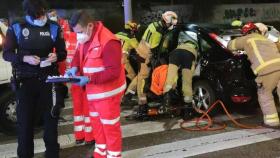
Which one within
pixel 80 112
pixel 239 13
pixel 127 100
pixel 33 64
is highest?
pixel 239 13

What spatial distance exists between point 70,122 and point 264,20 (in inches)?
683

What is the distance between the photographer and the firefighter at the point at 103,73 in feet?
14.2

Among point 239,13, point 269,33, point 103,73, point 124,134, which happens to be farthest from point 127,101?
point 239,13

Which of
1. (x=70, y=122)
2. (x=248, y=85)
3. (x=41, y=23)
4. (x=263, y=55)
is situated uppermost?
(x=41, y=23)

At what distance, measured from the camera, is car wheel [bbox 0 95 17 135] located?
6574mm

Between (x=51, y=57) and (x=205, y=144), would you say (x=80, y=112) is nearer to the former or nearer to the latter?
(x=51, y=57)

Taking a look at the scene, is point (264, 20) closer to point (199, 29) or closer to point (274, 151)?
point (199, 29)

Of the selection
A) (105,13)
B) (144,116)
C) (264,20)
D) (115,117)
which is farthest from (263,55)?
(264,20)

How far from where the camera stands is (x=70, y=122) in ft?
24.7

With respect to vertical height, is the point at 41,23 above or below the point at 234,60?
above

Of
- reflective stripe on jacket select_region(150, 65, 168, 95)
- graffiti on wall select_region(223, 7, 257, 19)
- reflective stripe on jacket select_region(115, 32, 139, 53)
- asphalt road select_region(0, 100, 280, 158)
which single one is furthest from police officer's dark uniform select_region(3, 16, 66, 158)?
graffiti on wall select_region(223, 7, 257, 19)

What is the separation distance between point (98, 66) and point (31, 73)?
863mm

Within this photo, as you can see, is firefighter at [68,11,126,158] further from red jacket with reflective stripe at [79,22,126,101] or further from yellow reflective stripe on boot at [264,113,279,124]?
yellow reflective stripe on boot at [264,113,279,124]

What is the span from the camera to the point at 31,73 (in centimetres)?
484
